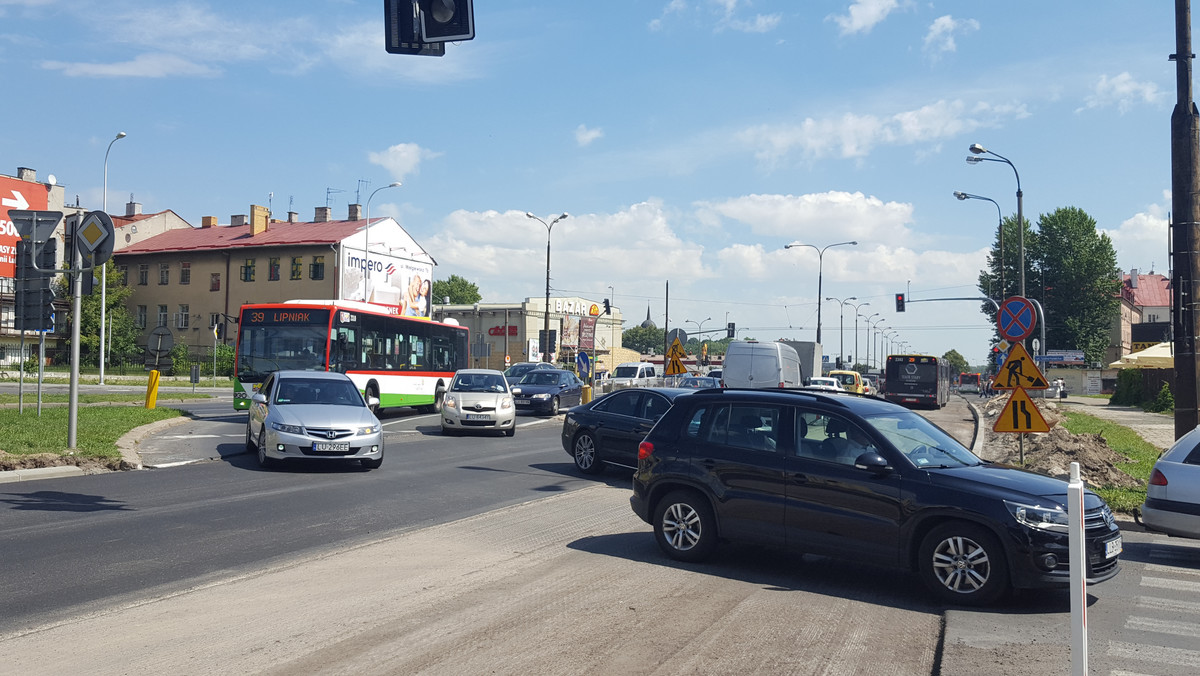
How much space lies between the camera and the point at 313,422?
15328 mm

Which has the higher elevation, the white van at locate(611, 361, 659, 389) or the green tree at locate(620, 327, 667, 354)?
the green tree at locate(620, 327, 667, 354)

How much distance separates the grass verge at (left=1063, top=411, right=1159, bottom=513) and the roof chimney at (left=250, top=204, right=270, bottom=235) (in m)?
57.0

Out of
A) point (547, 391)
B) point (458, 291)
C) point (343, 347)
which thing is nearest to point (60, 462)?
point (343, 347)

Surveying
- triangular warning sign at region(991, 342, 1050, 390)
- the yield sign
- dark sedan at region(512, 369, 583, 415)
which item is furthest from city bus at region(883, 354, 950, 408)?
triangular warning sign at region(991, 342, 1050, 390)

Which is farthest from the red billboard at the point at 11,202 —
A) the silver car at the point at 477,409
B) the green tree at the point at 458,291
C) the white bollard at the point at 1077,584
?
the green tree at the point at 458,291

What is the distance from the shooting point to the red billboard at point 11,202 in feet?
181

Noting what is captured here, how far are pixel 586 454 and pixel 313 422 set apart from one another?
14.8 feet

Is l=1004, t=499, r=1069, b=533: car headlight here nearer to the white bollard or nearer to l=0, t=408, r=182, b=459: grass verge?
the white bollard

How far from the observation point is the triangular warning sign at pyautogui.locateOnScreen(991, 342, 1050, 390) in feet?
40.5

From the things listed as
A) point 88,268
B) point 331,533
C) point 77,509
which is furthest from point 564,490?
point 88,268

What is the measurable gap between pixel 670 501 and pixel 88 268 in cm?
1116

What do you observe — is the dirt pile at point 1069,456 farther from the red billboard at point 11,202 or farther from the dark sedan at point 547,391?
the red billboard at point 11,202

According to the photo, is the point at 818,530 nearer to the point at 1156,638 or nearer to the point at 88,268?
the point at 1156,638

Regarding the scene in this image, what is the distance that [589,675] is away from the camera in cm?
535
